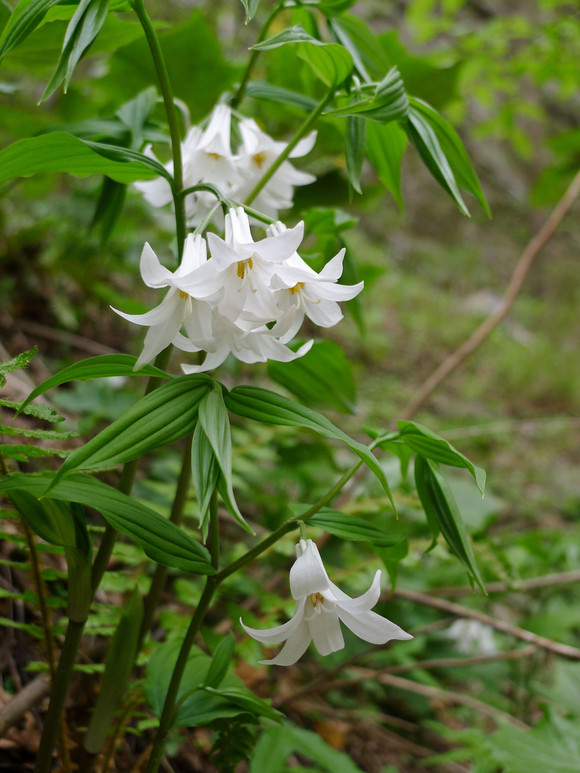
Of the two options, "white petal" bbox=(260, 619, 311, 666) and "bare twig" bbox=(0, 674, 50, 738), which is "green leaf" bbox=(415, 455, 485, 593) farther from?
"bare twig" bbox=(0, 674, 50, 738)

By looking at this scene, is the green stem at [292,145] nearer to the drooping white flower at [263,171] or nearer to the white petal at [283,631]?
the drooping white flower at [263,171]

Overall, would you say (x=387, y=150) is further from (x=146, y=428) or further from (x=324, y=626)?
(x=324, y=626)

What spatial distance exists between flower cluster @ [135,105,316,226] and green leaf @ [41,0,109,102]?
0.93 ft

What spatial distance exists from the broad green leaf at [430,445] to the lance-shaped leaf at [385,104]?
16.1 inches

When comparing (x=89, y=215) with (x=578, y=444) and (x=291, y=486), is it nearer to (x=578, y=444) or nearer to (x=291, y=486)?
(x=291, y=486)

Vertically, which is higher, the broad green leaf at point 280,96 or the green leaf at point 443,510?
the broad green leaf at point 280,96

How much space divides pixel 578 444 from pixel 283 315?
17.5 feet

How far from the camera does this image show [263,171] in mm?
1002

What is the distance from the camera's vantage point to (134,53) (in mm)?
1292

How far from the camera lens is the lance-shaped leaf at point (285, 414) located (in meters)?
0.63

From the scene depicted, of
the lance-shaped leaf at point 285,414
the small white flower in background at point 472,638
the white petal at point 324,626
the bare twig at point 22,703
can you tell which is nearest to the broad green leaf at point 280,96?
the lance-shaped leaf at point 285,414

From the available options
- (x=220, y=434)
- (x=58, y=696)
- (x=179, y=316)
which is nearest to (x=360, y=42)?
(x=179, y=316)

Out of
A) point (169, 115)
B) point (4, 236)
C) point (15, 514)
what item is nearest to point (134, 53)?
point (169, 115)

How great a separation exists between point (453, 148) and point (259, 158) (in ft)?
1.12
